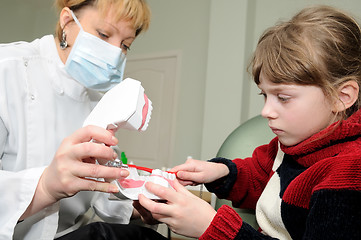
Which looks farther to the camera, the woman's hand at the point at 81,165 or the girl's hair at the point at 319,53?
the girl's hair at the point at 319,53

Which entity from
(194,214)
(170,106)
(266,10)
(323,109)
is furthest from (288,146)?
(170,106)

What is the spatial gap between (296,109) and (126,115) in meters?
0.42

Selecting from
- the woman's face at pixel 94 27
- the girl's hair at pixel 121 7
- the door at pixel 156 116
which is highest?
the girl's hair at pixel 121 7

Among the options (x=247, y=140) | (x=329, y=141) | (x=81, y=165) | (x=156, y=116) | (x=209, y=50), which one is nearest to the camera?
(x=81, y=165)

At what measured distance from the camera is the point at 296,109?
0.79 metres

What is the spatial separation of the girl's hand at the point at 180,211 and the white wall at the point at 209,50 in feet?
8.03

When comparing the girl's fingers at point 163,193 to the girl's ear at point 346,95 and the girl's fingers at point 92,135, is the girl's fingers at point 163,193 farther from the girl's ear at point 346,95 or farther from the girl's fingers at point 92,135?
the girl's ear at point 346,95

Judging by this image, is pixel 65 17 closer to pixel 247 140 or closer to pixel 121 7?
pixel 121 7

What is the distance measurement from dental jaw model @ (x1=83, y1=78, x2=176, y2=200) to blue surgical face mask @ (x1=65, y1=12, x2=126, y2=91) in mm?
376

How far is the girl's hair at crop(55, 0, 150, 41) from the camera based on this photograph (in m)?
1.07

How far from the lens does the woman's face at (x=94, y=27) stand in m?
1.08

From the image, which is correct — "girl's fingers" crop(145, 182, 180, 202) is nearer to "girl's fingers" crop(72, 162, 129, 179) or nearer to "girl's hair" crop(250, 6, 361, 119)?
"girl's fingers" crop(72, 162, 129, 179)

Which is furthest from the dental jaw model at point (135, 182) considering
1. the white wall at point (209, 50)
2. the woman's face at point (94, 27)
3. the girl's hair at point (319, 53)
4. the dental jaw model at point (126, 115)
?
the white wall at point (209, 50)

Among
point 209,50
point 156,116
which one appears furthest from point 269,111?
point 156,116
